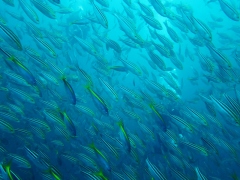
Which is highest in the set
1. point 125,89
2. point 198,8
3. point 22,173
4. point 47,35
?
point 198,8

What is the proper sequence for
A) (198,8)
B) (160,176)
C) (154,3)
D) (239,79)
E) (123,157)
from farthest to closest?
(198,8)
(123,157)
(239,79)
(154,3)
(160,176)

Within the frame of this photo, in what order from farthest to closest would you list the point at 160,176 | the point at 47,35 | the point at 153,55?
the point at 47,35 < the point at 153,55 < the point at 160,176

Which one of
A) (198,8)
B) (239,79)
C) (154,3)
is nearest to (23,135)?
(154,3)

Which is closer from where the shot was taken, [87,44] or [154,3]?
[154,3]

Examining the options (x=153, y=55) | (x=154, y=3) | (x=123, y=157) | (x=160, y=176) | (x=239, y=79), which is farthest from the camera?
(x=123, y=157)

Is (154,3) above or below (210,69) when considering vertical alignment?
above

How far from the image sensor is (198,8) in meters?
60.6

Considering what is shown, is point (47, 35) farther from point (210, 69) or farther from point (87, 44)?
point (210, 69)

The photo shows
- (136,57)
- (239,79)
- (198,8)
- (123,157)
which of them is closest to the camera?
(239,79)

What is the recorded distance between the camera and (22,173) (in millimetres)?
7613

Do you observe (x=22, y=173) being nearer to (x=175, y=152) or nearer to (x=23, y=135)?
(x=23, y=135)

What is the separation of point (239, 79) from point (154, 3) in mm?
4424

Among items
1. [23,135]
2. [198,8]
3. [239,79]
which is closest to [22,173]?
[23,135]

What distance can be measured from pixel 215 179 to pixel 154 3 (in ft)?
20.4
